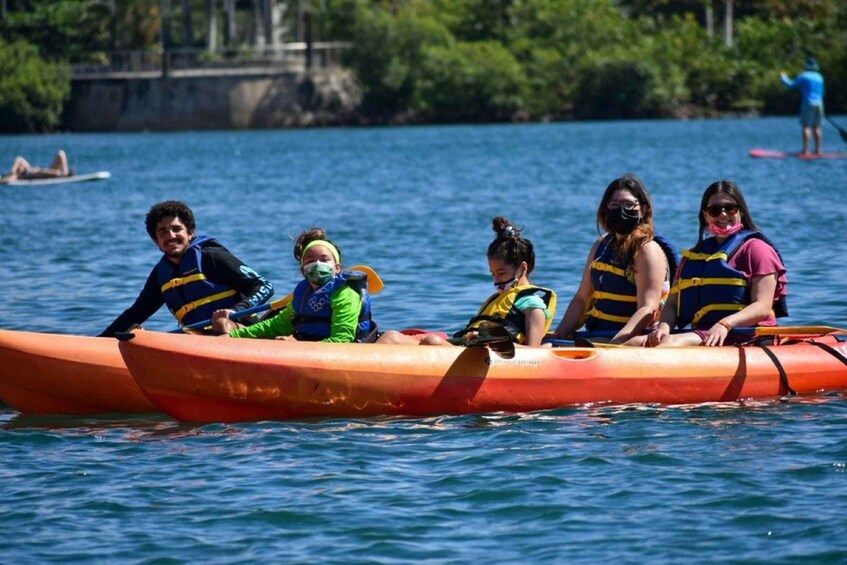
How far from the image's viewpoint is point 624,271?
856cm

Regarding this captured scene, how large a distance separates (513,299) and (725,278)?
118 centimetres

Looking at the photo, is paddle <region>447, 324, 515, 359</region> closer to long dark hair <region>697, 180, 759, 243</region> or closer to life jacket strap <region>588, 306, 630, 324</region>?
life jacket strap <region>588, 306, 630, 324</region>

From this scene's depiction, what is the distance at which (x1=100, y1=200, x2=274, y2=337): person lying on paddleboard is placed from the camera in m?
8.82

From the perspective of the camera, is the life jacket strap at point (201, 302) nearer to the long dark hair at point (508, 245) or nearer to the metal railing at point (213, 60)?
the long dark hair at point (508, 245)

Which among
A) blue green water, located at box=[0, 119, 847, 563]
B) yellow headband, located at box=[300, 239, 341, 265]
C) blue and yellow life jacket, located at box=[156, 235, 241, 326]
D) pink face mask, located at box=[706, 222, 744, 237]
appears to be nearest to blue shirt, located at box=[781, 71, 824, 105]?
blue green water, located at box=[0, 119, 847, 563]

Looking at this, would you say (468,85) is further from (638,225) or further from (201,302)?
(638,225)

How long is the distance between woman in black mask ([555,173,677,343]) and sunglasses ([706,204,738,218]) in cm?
30

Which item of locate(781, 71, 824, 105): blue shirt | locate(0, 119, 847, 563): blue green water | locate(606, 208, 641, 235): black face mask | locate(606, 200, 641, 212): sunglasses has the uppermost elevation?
locate(781, 71, 824, 105): blue shirt

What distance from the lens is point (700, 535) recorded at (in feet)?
20.6

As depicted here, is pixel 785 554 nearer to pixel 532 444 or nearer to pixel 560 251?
pixel 532 444

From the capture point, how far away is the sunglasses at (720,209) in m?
8.48

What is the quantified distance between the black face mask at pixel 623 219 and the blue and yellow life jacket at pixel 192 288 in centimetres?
221

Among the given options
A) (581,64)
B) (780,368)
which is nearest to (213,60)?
(581,64)

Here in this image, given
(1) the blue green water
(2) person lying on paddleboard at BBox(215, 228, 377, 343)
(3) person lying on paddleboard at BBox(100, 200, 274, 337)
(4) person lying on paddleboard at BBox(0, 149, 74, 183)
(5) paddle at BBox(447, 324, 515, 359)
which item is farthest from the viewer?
(4) person lying on paddleboard at BBox(0, 149, 74, 183)
